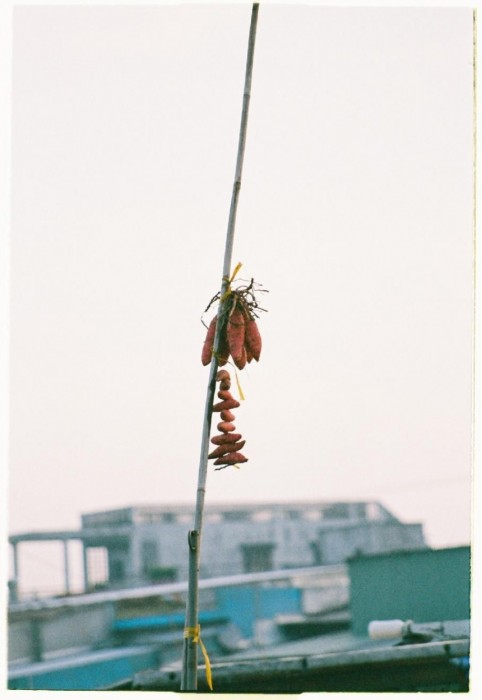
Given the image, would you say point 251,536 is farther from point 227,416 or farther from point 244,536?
point 227,416

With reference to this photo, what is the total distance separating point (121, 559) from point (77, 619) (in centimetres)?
782

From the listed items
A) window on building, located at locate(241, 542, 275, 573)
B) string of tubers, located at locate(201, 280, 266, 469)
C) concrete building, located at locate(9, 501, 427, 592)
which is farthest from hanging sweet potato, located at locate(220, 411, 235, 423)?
window on building, located at locate(241, 542, 275, 573)

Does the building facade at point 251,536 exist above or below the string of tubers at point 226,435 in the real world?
below

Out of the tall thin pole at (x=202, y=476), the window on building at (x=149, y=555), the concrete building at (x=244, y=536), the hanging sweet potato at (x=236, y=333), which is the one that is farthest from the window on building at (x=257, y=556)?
the hanging sweet potato at (x=236, y=333)

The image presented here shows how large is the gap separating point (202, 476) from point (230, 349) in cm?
41

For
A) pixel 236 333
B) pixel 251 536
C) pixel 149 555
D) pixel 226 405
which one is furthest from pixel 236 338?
pixel 251 536

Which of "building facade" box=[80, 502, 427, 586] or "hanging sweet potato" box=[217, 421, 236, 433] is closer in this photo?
"hanging sweet potato" box=[217, 421, 236, 433]

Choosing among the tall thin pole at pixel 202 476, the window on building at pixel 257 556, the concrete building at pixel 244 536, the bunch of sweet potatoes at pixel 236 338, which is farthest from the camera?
the window on building at pixel 257 556

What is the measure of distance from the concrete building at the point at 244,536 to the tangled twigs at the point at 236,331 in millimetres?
17292

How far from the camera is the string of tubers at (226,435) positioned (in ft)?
9.29

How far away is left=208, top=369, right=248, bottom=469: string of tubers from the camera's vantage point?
283 centimetres

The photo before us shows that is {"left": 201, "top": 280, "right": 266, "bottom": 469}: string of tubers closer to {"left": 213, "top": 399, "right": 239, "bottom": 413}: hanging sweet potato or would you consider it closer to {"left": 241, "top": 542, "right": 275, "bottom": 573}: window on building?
{"left": 213, "top": 399, "right": 239, "bottom": 413}: hanging sweet potato

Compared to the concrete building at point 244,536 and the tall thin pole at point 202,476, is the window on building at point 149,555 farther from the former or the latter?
the tall thin pole at point 202,476

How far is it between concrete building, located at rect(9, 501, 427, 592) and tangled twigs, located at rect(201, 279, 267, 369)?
1729cm
